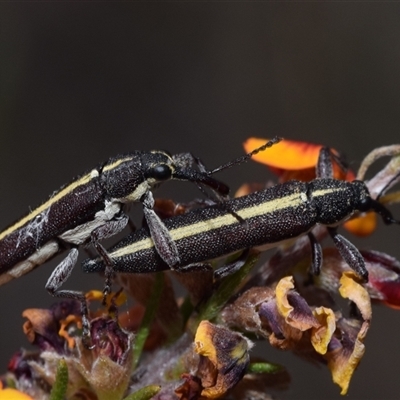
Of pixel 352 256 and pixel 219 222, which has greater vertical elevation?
pixel 219 222

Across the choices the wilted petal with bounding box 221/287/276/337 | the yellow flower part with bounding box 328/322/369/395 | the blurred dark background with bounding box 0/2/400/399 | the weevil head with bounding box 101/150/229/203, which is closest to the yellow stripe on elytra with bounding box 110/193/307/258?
the wilted petal with bounding box 221/287/276/337

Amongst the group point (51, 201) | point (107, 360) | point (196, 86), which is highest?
point (51, 201)

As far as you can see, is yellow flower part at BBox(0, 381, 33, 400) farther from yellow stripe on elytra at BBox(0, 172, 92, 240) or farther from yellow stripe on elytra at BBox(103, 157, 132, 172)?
yellow stripe on elytra at BBox(103, 157, 132, 172)

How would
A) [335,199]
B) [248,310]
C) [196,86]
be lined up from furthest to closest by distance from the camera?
[196,86] → [335,199] → [248,310]

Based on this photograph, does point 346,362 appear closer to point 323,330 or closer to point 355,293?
point 323,330

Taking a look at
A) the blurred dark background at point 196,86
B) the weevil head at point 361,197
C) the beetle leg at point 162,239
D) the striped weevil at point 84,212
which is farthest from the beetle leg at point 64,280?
the blurred dark background at point 196,86

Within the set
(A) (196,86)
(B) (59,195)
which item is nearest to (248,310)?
(B) (59,195)

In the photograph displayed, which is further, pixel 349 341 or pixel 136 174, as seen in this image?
pixel 136 174
